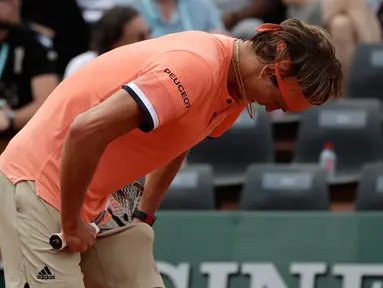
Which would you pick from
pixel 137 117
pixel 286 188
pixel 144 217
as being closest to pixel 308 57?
pixel 137 117

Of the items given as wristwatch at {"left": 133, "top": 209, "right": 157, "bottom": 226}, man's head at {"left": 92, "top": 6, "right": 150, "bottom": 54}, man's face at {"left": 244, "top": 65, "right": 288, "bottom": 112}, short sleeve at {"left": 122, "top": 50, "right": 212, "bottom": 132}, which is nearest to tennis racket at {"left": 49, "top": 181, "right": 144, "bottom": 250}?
wristwatch at {"left": 133, "top": 209, "right": 157, "bottom": 226}

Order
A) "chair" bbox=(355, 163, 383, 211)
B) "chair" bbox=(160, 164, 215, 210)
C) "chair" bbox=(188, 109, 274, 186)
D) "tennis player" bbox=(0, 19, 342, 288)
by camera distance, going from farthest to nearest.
Answer: "chair" bbox=(188, 109, 274, 186)
"chair" bbox=(160, 164, 215, 210)
"chair" bbox=(355, 163, 383, 211)
"tennis player" bbox=(0, 19, 342, 288)

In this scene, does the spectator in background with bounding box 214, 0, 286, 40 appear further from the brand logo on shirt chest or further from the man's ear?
the brand logo on shirt chest

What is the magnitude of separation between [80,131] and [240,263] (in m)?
2.29

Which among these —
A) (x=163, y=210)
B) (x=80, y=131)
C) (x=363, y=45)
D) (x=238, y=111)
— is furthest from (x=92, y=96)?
(x=363, y=45)

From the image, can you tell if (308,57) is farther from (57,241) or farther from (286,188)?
(286,188)

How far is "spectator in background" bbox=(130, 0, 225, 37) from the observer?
280 inches

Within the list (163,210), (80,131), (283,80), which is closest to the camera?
(80,131)

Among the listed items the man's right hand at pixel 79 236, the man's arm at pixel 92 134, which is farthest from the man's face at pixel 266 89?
the man's right hand at pixel 79 236

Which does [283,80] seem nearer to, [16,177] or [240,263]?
[16,177]

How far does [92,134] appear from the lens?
2842 mm

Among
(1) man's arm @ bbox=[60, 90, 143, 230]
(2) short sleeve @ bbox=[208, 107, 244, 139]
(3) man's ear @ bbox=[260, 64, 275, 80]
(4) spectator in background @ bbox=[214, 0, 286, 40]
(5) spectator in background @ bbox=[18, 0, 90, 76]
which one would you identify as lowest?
(1) man's arm @ bbox=[60, 90, 143, 230]

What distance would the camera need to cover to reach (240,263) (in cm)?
498

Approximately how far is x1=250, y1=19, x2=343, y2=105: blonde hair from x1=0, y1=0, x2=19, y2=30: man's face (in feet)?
10.1
